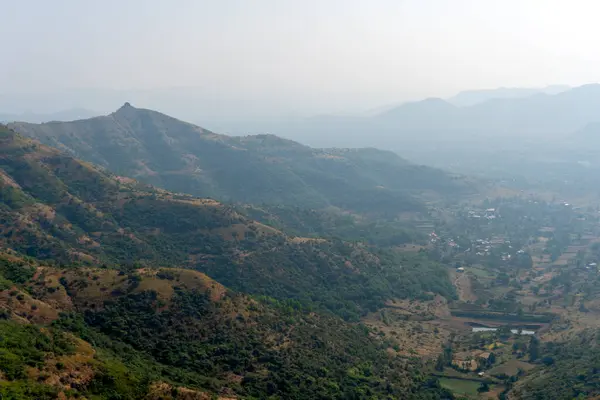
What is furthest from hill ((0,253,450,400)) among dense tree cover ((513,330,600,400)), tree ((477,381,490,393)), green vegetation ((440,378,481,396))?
dense tree cover ((513,330,600,400))

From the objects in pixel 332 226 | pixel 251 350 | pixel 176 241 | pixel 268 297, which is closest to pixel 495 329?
pixel 268 297

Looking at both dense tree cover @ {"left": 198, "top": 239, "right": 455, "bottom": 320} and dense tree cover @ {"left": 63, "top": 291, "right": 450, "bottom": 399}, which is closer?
dense tree cover @ {"left": 63, "top": 291, "right": 450, "bottom": 399}

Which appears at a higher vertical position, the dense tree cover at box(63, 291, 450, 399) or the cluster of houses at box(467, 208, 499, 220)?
the cluster of houses at box(467, 208, 499, 220)

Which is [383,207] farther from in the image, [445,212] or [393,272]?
[393,272]

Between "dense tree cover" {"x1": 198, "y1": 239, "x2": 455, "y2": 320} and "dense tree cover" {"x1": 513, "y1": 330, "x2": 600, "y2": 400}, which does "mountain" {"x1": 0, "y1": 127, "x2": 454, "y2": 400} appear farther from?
"dense tree cover" {"x1": 513, "y1": 330, "x2": 600, "y2": 400}

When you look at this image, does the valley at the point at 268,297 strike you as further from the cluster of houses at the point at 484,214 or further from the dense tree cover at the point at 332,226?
the cluster of houses at the point at 484,214

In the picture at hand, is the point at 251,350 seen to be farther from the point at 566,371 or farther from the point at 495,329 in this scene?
the point at 495,329

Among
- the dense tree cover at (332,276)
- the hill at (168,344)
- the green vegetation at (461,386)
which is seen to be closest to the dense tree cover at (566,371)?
the green vegetation at (461,386)
